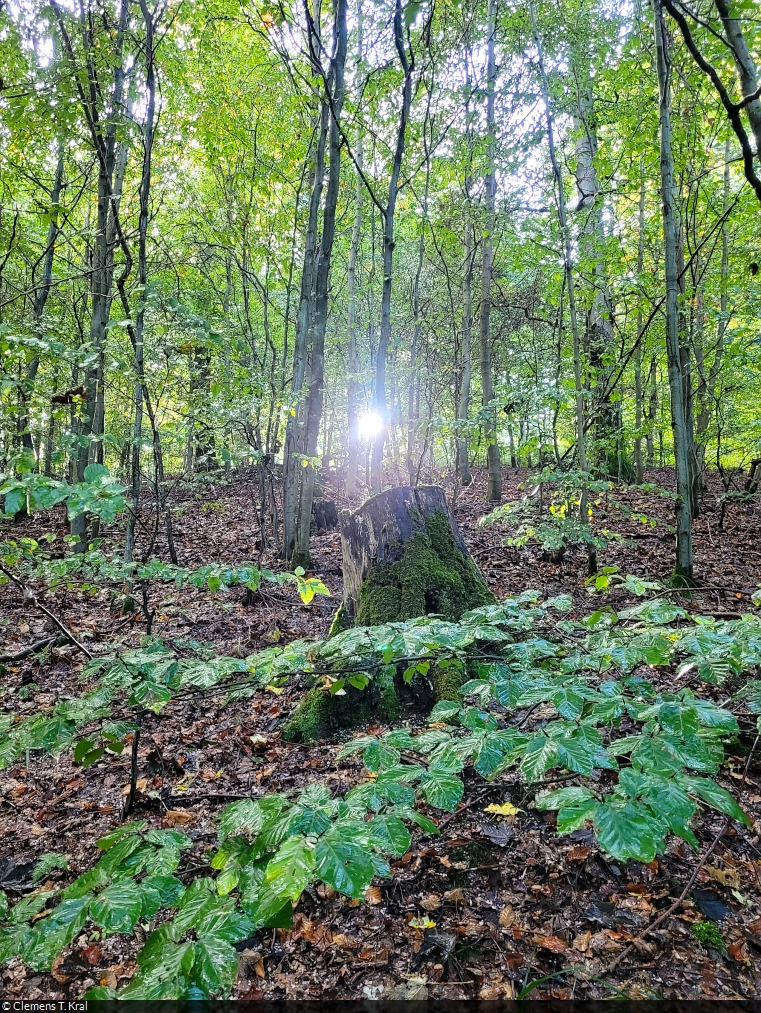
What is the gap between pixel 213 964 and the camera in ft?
3.31

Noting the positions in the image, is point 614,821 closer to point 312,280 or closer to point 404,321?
point 312,280

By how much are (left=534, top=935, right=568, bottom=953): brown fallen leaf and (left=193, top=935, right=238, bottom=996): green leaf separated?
4.97ft

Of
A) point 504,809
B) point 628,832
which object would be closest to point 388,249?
point 504,809

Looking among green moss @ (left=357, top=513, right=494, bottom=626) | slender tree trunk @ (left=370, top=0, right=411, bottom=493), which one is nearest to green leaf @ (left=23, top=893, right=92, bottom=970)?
green moss @ (left=357, top=513, right=494, bottom=626)

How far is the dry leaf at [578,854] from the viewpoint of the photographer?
2311 mm

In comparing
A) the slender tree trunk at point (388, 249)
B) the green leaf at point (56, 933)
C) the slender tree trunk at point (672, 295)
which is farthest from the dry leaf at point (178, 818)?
the slender tree trunk at point (388, 249)

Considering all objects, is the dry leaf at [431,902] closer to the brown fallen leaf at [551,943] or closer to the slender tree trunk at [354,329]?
the brown fallen leaf at [551,943]

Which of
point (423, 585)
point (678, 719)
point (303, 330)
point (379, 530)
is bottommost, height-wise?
point (423, 585)

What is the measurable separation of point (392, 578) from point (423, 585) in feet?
0.87

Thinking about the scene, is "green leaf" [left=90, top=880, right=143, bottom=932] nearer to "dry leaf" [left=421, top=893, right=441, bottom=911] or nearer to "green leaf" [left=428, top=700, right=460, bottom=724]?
"green leaf" [left=428, top=700, right=460, bottom=724]

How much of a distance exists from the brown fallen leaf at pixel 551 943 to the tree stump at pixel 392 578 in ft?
5.24

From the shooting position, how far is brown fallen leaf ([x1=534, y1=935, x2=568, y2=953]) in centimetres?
195

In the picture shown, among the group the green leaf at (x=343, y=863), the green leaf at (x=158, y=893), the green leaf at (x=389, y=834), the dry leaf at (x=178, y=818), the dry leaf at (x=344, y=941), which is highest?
the green leaf at (x=343, y=863)

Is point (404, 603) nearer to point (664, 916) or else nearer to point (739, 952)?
point (664, 916)
